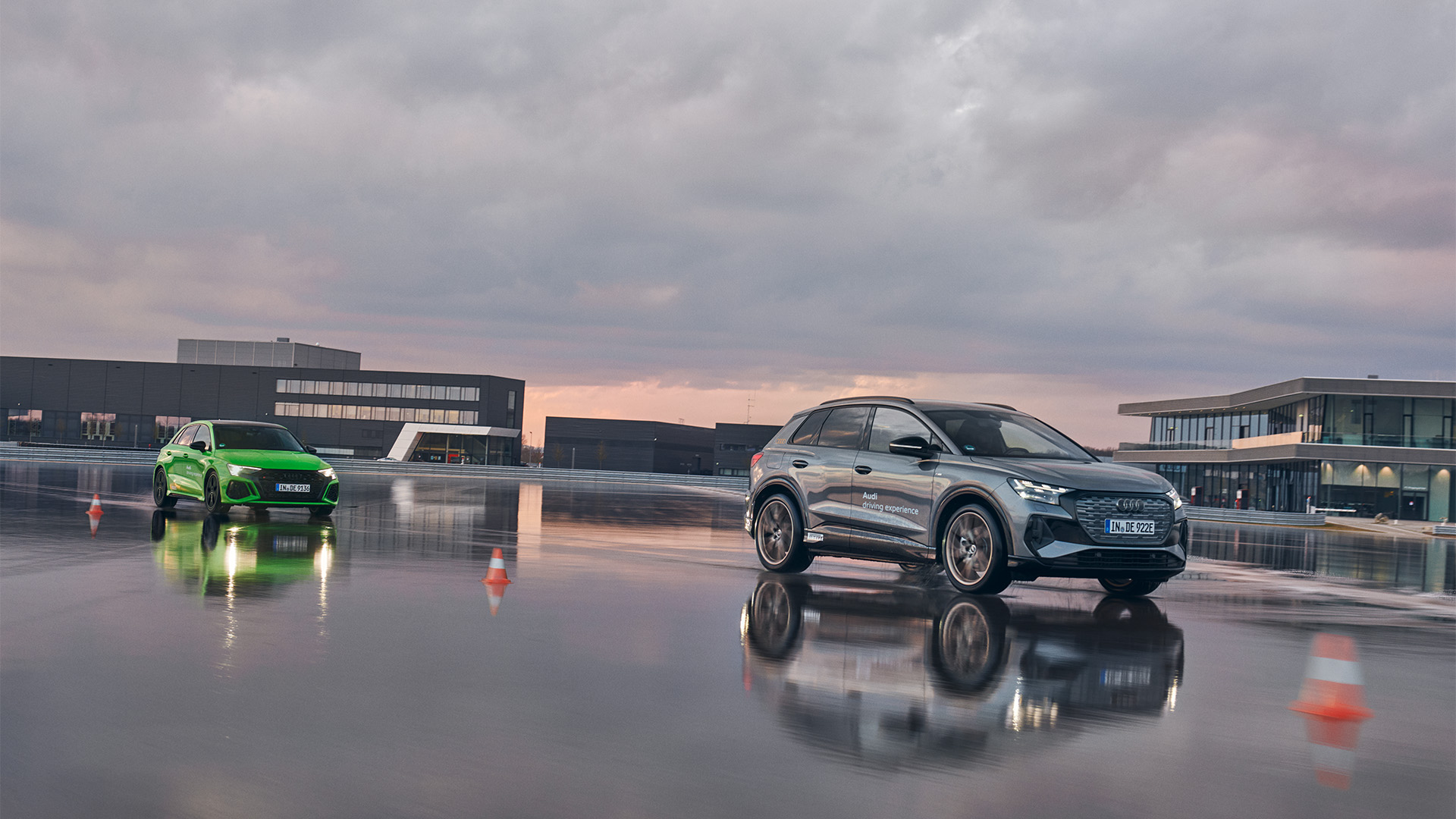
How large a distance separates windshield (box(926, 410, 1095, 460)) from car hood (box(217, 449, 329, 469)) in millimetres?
11351

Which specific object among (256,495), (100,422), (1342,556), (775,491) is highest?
(100,422)

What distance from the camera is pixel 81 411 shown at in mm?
119438

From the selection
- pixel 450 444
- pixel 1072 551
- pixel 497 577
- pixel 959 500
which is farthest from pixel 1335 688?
pixel 450 444

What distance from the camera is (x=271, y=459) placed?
1856cm

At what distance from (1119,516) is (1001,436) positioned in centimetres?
171

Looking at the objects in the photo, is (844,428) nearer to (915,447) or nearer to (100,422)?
(915,447)

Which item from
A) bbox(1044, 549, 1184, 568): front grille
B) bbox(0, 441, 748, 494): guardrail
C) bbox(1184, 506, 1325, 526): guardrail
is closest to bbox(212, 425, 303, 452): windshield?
bbox(1044, 549, 1184, 568): front grille

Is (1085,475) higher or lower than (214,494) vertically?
higher

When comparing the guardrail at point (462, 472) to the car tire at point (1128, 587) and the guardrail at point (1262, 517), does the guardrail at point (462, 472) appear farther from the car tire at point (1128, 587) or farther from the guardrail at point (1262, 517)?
the car tire at point (1128, 587)

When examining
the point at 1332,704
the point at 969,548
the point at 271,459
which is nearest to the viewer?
the point at 1332,704

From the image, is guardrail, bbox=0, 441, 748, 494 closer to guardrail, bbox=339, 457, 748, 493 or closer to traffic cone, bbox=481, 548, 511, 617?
guardrail, bbox=339, 457, 748, 493

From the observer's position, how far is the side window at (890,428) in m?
11.7

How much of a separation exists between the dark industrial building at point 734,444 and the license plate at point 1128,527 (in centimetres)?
11854

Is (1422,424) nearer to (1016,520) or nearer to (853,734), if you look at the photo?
(1016,520)
